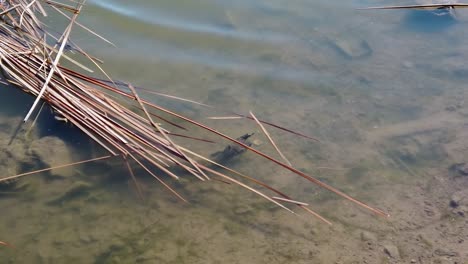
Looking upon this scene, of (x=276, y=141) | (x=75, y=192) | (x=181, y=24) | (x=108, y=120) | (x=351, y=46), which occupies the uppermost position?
(x=181, y=24)

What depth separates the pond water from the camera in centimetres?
291

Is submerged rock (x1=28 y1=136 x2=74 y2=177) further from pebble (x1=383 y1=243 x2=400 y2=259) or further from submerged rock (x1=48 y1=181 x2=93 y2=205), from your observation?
pebble (x1=383 y1=243 x2=400 y2=259)

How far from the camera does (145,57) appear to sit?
4359mm

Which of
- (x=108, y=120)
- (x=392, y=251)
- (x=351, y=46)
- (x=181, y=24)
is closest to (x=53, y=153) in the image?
(x=108, y=120)

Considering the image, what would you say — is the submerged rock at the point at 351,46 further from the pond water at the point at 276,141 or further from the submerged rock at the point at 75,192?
the submerged rock at the point at 75,192

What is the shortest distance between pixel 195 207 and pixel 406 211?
4.51ft

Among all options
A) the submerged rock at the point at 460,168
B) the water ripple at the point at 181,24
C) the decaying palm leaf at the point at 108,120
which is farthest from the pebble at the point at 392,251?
the water ripple at the point at 181,24

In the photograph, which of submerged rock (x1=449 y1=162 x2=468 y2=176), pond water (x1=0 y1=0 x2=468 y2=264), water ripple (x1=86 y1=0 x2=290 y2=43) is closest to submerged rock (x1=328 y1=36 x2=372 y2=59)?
pond water (x1=0 y1=0 x2=468 y2=264)

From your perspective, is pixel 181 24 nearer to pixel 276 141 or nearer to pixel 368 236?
pixel 276 141

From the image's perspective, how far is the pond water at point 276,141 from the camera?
291cm

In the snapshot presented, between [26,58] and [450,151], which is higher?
[26,58]

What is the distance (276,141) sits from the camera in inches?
141

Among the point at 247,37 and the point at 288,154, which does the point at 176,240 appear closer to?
the point at 288,154

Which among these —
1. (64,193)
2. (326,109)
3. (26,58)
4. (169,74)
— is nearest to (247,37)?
(169,74)
